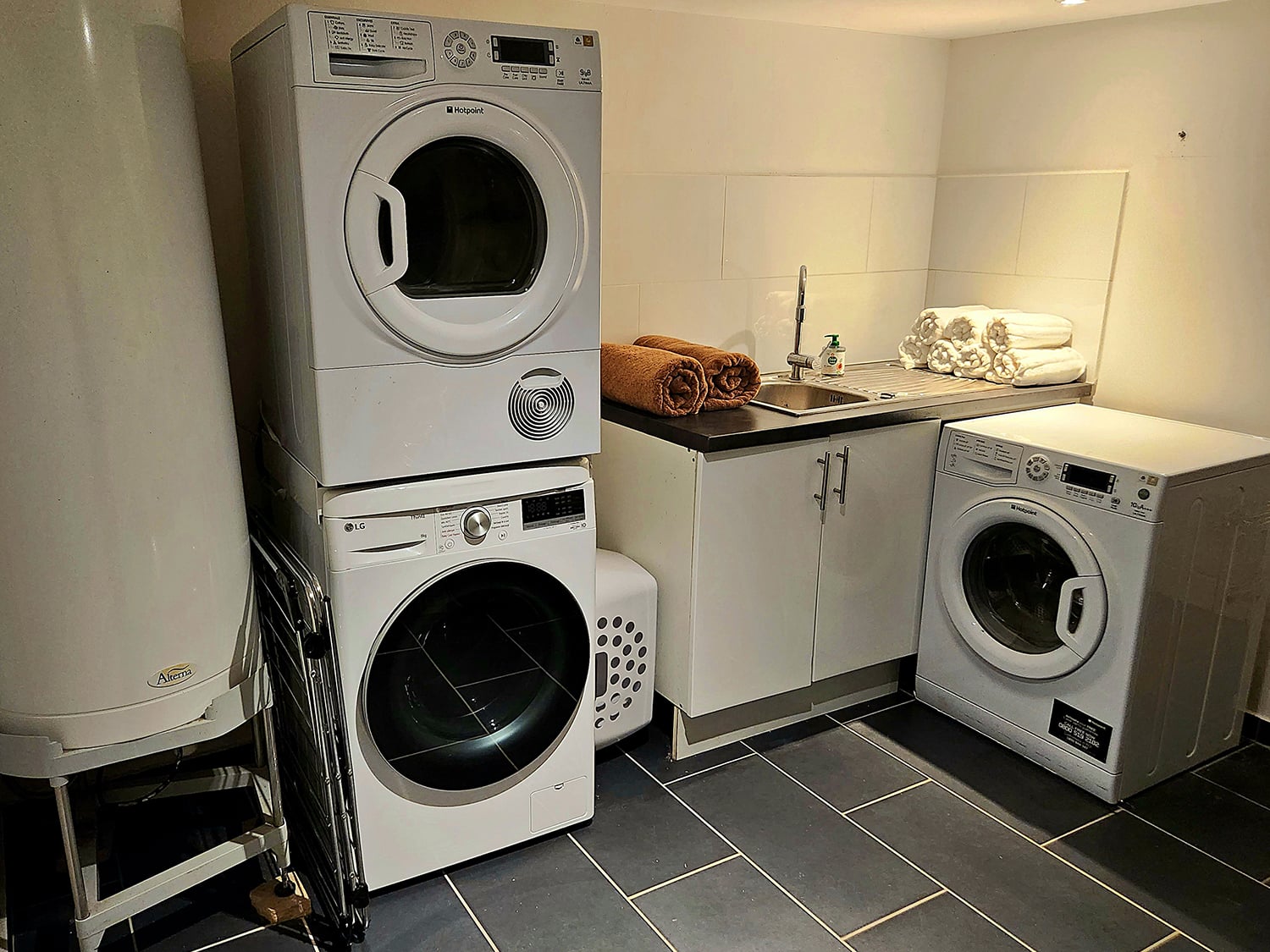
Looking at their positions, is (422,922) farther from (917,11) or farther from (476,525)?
(917,11)

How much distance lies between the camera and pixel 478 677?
2.01m

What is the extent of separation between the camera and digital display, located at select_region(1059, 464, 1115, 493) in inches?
88.0

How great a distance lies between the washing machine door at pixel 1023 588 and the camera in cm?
230

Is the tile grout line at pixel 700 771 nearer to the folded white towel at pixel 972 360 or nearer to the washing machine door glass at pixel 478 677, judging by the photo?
the washing machine door glass at pixel 478 677

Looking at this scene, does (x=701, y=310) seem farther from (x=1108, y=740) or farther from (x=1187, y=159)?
(x=1108, y=740)

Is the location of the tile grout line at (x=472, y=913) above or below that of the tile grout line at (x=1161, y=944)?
above

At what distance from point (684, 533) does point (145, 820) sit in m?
1.38

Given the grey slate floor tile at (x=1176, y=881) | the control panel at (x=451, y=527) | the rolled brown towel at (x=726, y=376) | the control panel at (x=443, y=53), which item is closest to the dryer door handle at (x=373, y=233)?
the control panel at (x=443, y=53)

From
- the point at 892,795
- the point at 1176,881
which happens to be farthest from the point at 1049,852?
the point at 892,795

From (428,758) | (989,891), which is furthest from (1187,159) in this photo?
(428,758)

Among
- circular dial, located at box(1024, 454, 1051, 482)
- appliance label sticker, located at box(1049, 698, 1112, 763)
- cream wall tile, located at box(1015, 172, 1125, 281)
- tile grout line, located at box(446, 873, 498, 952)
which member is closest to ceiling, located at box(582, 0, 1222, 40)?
cream wall tile, located at box(1015, 172, 1125, 281)

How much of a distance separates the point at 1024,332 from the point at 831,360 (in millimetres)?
537

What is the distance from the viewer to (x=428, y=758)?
198 cm

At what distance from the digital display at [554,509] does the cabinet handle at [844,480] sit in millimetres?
752
